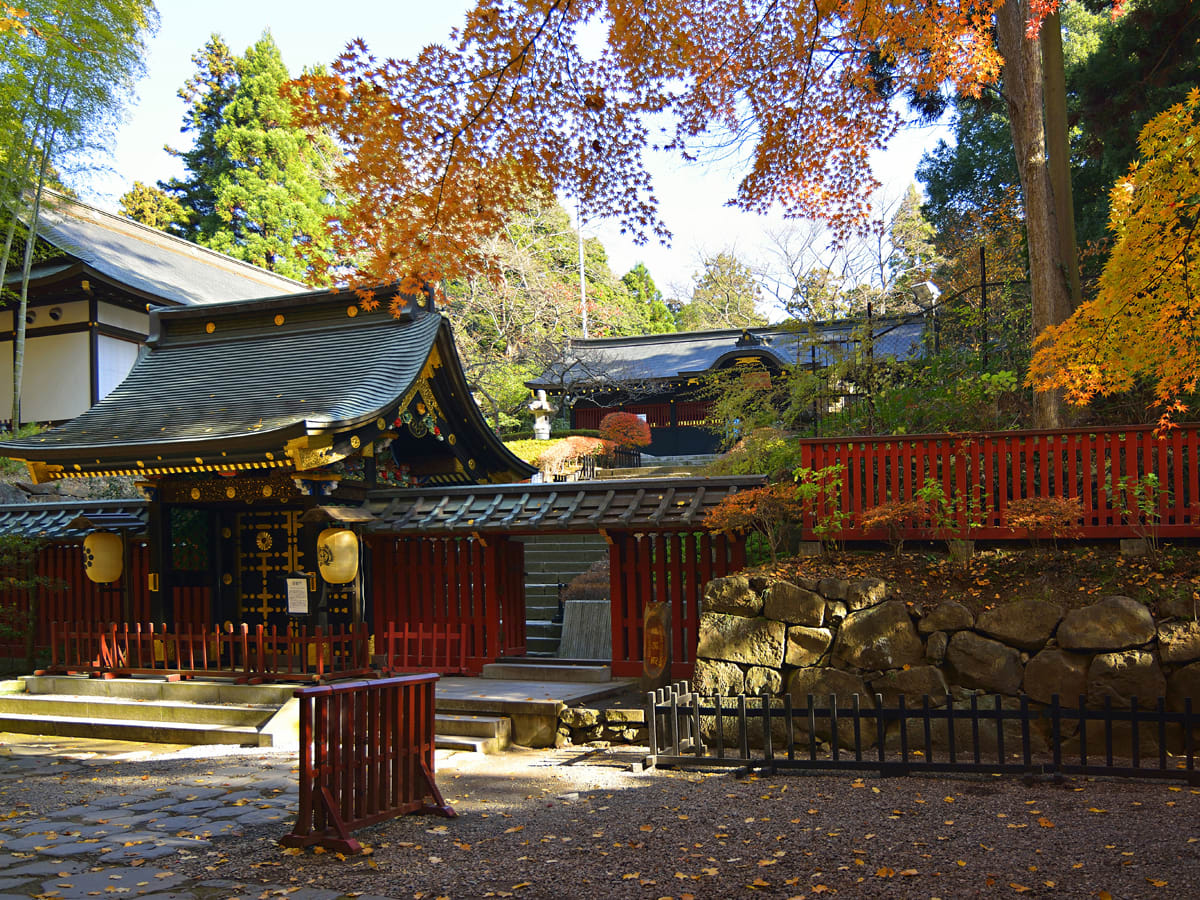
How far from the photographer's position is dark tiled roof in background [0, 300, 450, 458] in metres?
11.5

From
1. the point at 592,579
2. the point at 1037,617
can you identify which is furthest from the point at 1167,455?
the point at 592,579

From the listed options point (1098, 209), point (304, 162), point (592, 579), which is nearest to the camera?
point (592, 579)

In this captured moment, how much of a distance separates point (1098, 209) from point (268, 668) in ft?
53.4

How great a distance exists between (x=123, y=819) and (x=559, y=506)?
19.0ft

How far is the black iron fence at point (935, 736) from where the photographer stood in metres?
6.91

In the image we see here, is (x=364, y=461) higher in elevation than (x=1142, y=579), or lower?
higher

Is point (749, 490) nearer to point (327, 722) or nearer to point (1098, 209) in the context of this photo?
point (327, 722)

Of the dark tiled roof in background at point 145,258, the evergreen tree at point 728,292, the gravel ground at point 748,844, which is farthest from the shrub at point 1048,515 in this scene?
the evergreen tree at point 728,292

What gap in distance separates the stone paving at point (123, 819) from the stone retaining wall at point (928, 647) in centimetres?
440

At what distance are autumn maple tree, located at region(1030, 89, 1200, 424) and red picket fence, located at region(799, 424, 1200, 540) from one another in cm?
79

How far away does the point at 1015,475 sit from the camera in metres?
8.96

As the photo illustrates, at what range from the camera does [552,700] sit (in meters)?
9.52

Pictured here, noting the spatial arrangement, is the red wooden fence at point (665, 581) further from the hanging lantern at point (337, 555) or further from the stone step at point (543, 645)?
the hanging lantern at point (337, 555)

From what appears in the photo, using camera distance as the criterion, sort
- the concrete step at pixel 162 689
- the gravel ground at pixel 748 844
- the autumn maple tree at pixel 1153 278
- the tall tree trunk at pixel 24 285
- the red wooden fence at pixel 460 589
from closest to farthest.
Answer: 1. the gravel ground at pixel 748 844
2. the autumn maple tree at pixel 1153 278
3. the concrete step at pixel 162 689
4. the red wooden fence at pixel 460 589
5. the tall tree trunk at pixel 24 285
